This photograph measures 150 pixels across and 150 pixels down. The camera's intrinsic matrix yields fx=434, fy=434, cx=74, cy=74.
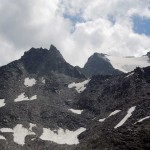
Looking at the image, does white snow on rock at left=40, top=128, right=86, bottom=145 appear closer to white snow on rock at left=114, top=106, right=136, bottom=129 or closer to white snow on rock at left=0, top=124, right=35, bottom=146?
white snow on rock at left=0, top=124, right=35, bottom=146

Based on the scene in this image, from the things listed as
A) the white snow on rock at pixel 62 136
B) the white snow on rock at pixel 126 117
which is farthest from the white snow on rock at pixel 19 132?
the white snow on rock at pixel 126 117

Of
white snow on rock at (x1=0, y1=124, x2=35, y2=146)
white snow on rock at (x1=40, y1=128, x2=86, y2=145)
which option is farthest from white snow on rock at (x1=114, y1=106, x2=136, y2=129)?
white snow on rock at (x1=0, y1=124, x2=35, y2=146)

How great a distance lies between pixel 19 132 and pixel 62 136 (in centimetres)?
1932

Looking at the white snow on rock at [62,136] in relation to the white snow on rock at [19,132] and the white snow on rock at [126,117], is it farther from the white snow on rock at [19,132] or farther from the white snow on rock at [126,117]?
the white snow on rock at [126,117]

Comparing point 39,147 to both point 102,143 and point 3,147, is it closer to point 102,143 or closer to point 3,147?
point 3,147

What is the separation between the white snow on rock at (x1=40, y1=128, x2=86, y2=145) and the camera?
184750 millimetres

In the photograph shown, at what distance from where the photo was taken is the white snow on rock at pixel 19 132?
180250mm

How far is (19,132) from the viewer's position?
189 meters

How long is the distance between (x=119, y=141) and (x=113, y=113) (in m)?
90.9

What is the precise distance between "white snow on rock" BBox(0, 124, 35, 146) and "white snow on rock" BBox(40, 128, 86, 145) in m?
6.80

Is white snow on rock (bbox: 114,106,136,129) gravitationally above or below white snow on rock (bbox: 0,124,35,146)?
below

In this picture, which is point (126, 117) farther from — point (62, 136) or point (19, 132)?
point (19, 132)

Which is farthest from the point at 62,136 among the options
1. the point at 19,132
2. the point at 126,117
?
the point at 126,117

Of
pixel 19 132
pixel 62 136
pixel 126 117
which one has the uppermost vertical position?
pixel 19 132
